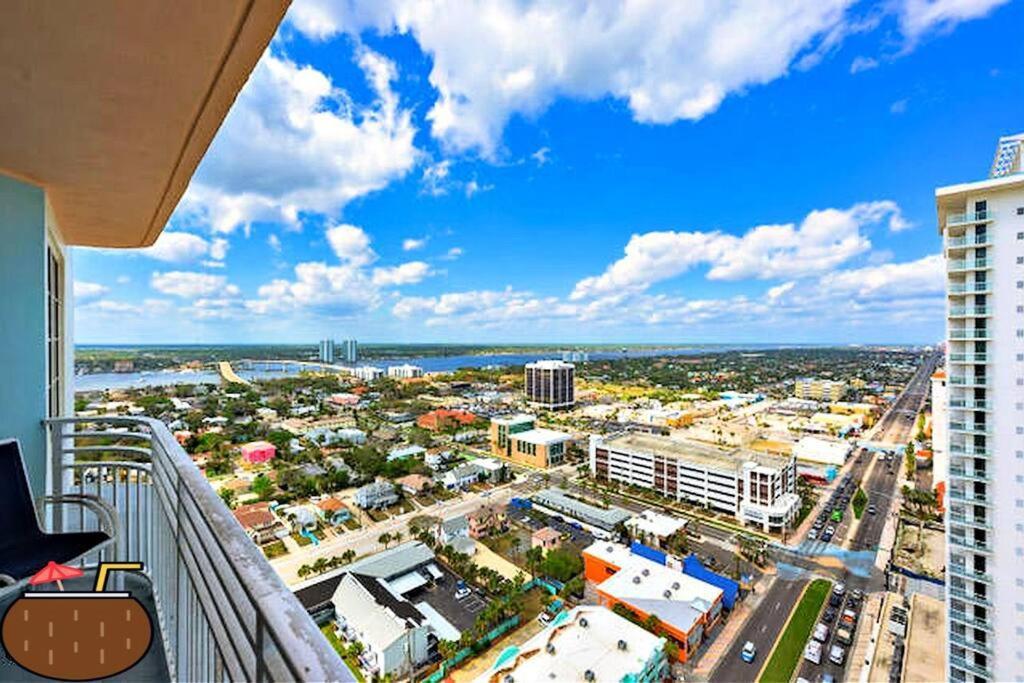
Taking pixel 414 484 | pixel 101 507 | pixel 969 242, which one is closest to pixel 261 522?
pixel 414 484

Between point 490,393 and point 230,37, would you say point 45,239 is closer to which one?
point 230,37

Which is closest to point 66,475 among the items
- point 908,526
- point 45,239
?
point 45,239

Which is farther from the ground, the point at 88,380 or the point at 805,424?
the point at 88,380

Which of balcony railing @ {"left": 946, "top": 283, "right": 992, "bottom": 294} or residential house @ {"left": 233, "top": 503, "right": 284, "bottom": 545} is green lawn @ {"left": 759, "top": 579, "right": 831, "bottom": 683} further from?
residential house @ {"left": 233, "top": 503, "right": 284, "bottom": 545}

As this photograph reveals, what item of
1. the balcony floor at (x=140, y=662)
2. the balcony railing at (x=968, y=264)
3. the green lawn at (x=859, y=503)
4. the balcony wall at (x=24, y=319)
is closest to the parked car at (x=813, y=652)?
the balcony railing at (x=968, y=264)

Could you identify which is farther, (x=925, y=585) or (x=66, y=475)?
(x=925, y=585)

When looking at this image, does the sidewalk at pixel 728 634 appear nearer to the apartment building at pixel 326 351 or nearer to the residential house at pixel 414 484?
the residential house at pixel 414 484
